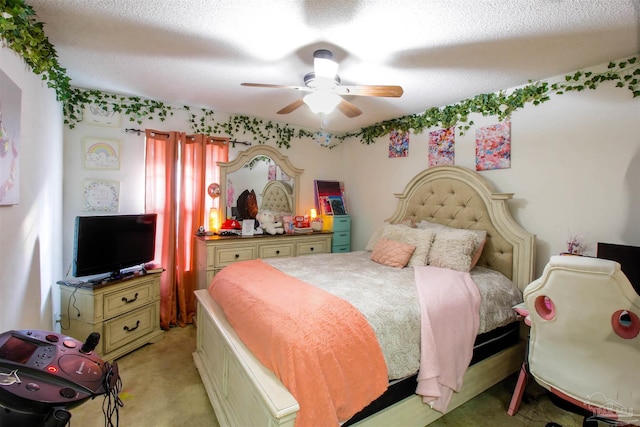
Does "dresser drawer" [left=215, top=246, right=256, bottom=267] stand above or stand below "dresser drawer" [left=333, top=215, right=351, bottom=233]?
below

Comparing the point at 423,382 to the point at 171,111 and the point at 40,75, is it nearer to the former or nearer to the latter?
the point at 40,75

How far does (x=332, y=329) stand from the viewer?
54.6 inches

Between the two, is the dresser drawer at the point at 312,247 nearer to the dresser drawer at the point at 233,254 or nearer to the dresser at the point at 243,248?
the dresser at the point at 243,248

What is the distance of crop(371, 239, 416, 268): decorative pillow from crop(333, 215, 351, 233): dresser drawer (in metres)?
1.30

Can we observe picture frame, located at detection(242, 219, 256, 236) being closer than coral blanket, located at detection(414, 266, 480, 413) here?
No

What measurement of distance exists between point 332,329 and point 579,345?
118cm

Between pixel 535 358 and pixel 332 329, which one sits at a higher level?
pixel 332 329

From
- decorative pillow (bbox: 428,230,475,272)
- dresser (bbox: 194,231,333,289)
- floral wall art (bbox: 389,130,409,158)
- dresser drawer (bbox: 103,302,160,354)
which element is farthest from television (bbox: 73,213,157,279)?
floral wall art (bbox: 389,130,409,158)

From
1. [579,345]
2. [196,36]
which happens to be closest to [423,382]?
[579,345]

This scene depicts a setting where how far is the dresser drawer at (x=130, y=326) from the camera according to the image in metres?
2.44

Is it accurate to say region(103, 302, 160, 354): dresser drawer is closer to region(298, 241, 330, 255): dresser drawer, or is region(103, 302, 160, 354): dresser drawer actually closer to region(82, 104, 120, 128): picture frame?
region(298, 241, 330, 255): dresser drawer

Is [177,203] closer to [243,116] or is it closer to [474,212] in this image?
[243,116]

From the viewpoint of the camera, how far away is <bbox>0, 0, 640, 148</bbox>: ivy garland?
1590mm

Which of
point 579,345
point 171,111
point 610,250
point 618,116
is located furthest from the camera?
point 171,111
